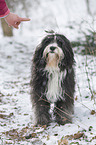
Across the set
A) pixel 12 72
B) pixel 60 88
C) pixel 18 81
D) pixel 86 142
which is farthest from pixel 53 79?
pixel 12 72

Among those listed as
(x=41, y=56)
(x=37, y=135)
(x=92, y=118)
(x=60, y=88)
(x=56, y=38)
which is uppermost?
(x=56, y=38)

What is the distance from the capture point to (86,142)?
2.74m

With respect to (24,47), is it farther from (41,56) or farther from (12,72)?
(41,56)

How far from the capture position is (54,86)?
3.53 meters

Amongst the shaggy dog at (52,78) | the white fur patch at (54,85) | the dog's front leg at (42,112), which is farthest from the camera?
the dog's front leg at (42,112)

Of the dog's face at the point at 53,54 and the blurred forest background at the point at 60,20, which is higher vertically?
the blurred forest background at the point at 60,20

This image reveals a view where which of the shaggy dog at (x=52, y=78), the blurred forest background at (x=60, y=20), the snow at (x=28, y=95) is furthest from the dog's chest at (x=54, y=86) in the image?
the blurred forest background at (x=60, y=20)

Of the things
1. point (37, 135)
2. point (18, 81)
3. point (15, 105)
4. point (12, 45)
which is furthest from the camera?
point (12, 45)

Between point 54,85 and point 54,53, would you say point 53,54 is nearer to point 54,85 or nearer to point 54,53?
point 54,53

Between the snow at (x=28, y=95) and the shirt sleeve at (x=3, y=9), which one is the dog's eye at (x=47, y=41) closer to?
the snow at (x=28, y=95)

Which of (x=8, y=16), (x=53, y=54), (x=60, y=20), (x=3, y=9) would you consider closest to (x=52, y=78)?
(x=53, y=54)

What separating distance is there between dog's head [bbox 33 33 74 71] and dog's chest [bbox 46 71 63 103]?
13cm

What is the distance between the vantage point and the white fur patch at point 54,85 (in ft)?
11.4

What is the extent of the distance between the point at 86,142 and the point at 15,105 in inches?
102
